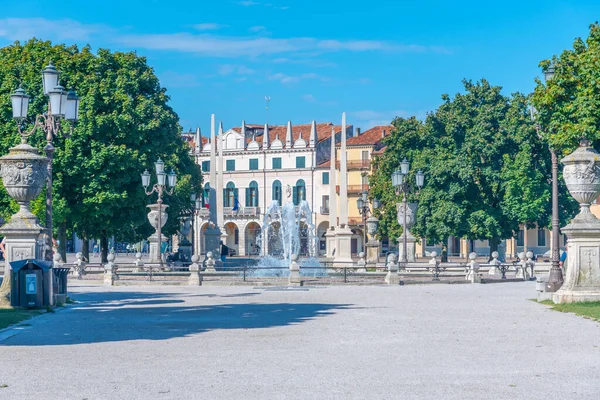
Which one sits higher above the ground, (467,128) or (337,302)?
(467,128)

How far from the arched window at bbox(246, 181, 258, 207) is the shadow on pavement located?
8289 cm

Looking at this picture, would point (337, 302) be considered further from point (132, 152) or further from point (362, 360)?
point (132, 152)

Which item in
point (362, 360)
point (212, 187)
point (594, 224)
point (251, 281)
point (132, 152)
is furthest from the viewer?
point (212, 187)

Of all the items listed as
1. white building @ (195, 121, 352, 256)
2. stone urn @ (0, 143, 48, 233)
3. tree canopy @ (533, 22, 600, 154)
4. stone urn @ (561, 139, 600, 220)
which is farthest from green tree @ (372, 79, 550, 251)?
white building @ (195, 121, 352, 256)

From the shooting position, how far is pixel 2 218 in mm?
47062

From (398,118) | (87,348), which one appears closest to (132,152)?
(398,118)

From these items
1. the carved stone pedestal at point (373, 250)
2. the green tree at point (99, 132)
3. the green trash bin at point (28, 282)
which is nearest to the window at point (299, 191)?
the carved stone pedestal at point (373, 250)

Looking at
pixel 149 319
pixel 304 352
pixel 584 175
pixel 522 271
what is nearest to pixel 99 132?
pixel 522 271

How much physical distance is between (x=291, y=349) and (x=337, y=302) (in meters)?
11.4

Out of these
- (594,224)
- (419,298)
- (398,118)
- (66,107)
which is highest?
(398,118)

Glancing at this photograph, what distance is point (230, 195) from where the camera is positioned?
11100 centimetres

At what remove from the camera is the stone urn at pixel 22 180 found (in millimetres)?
21047

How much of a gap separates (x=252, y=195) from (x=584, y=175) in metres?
89.7

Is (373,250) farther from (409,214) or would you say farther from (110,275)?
(110,275)
